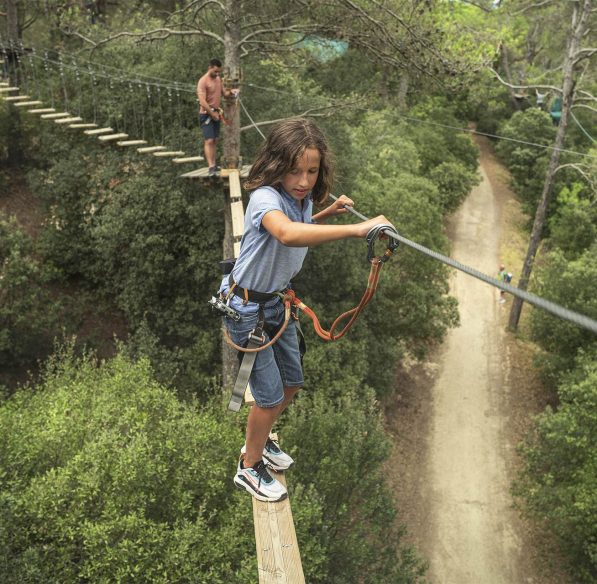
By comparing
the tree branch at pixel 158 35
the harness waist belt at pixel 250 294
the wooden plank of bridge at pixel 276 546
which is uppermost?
the tree branch at pixel 158 35

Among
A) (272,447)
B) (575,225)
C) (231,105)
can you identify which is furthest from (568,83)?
(272,447)

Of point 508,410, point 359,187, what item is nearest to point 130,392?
point 359,187

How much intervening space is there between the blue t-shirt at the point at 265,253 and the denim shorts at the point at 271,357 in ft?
0.31

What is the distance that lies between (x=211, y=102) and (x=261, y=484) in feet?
26.0

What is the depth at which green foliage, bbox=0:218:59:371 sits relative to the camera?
40.5 feet

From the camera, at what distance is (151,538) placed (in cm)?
671

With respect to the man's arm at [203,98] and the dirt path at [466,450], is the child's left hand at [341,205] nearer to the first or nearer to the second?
the man's arm at [203,98]

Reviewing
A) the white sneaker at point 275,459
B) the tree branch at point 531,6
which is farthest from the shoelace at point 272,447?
the tree branch at point 531,6

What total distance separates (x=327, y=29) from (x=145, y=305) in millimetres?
6834

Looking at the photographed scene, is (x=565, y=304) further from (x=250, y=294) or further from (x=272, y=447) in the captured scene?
(x=250, y=294)

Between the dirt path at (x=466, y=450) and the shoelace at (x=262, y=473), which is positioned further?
the dirt path at (x=466, y=450)

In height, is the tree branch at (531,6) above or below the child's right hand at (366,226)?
above

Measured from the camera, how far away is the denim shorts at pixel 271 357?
317 cm

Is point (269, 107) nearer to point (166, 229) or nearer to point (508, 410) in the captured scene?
point (166, 229)
